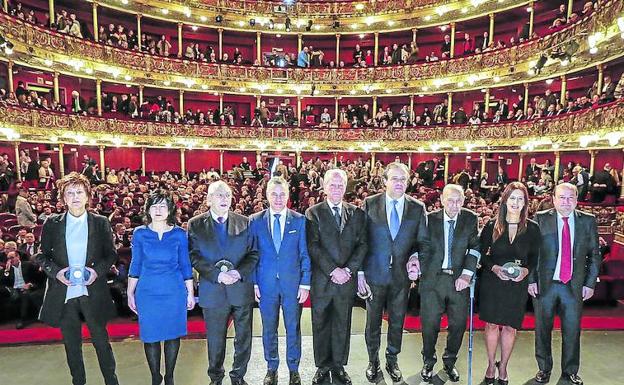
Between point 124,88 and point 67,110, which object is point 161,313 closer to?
point 67,110

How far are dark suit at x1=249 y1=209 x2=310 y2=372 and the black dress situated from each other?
1608 millimetres

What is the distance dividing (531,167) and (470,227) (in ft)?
53.9

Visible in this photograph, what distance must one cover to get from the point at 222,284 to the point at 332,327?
1.05m

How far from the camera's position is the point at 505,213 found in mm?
3633

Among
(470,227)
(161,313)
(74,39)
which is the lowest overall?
(161,313)

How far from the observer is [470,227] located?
3.72 m

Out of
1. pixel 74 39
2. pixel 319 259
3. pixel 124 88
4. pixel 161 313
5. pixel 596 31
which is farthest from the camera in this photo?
pixel 124 88

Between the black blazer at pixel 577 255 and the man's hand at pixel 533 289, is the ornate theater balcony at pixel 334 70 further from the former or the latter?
the man's hand at pixel 533 289

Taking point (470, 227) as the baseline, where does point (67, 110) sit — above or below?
above

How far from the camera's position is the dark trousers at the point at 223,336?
11.5ft

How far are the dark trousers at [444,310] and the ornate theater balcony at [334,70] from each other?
37.7 feet

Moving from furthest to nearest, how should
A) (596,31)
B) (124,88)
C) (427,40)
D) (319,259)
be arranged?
(427,40) < (124,88) < (596,31) < (319,259)

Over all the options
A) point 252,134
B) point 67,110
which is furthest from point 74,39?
point 252,134

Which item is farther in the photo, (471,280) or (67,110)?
(67,110)
